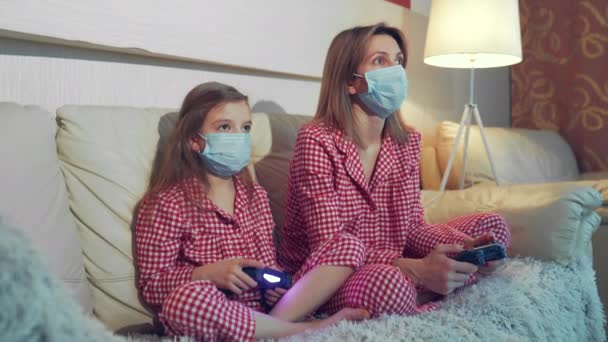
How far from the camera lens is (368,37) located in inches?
54.6

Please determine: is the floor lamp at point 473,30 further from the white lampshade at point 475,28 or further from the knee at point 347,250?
the knee at point 347,250

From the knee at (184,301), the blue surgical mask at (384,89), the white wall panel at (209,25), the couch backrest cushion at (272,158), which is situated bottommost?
the knee at (184,301)

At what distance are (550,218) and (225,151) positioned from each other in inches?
32.0

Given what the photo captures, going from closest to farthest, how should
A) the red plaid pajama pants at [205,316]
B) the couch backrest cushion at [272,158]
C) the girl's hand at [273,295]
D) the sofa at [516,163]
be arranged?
the red plaid pajama pants at [205,316] < the girl's hand at [273,295] < the couch backrest cushion at [272,158] < the sofa at [516,163]

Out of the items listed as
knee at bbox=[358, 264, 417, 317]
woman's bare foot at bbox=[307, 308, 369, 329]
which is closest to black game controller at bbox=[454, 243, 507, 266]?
knee at bbox=[358, 264, 417, 317]

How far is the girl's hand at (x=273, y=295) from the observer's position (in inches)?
46.3

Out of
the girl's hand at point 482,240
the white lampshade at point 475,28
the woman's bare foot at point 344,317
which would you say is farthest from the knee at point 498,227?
the white lampshade at point 475,28

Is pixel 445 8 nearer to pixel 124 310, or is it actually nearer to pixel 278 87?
pixel 278 87

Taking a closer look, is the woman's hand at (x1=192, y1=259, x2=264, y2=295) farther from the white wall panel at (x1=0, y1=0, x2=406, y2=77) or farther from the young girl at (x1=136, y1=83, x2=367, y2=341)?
the white wall panel at (x1=0, y1=0, x2=406, y2=77)

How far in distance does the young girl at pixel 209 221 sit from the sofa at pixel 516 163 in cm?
106

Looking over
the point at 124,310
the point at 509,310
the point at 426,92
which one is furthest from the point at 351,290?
the point at 426,92

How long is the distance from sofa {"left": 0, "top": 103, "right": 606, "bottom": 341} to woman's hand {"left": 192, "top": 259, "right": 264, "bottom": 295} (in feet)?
0.50

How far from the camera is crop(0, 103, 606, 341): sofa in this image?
982mm

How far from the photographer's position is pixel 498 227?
4.49 ft
